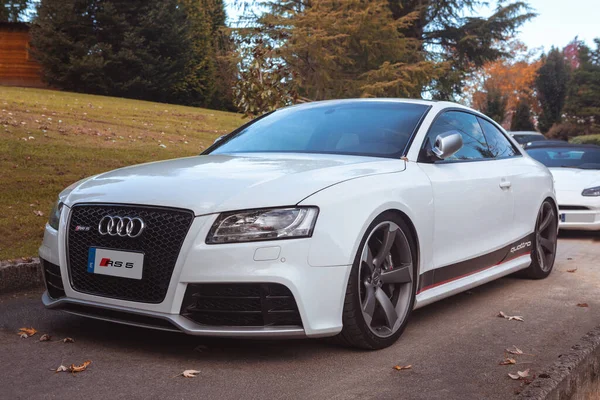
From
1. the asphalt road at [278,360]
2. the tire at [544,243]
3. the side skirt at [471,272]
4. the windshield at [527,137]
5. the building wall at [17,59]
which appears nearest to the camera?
the asphalt road at [278,360]

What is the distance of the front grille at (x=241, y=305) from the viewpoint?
3.94 m

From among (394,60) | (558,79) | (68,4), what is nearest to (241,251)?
(394,60)

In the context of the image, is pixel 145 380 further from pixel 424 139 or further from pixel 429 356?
pixel 424 139

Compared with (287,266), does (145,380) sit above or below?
A: below

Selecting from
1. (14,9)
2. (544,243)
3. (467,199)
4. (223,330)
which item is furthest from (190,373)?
(14,9)

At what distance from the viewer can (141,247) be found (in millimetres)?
4035

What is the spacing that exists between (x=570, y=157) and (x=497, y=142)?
590 centimetres

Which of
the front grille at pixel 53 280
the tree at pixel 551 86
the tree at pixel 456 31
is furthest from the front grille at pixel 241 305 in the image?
the tree at pixel 551 86

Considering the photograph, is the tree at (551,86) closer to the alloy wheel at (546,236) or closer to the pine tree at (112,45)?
the pine tree at (112,45)

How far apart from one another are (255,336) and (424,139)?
80.7 inches

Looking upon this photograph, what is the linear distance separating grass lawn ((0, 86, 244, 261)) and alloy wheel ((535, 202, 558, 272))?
14.6ft

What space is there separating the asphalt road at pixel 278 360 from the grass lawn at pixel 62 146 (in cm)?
237

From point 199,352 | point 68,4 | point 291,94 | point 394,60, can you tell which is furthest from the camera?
point 68,4

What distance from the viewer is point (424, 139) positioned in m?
5.33
